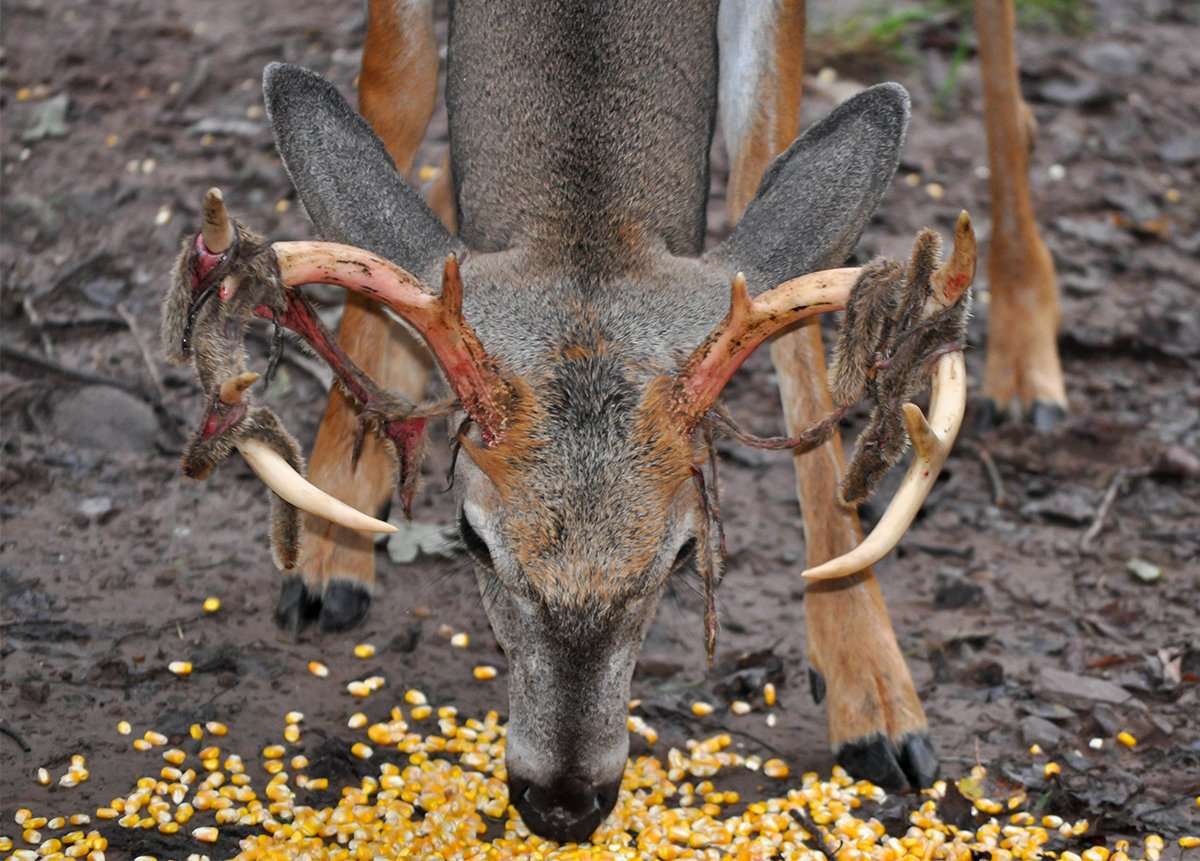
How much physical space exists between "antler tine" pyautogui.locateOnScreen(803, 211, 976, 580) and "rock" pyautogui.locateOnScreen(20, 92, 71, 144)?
5765mm

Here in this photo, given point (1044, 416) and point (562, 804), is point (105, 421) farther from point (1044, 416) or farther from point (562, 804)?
point (1044, 416)

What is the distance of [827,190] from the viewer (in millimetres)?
4844

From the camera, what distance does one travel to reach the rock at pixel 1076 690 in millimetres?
5777

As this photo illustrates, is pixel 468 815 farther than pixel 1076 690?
No

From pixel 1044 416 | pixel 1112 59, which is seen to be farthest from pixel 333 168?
pixel 1112 59

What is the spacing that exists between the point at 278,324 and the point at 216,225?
36 centimetres

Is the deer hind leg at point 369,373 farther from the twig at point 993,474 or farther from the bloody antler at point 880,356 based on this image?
the twig at point 993,474

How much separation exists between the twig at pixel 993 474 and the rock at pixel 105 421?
315cm

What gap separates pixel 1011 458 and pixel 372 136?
334 cm

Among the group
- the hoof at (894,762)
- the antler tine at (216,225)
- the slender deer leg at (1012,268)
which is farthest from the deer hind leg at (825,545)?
the antler tine at (216,225)

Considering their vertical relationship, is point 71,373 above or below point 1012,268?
below

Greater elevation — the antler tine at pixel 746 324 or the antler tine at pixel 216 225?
the antler tine at pixel 216 225

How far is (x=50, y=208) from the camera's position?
322 inches

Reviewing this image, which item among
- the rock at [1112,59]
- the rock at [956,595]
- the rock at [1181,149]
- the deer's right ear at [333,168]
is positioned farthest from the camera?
the rock at [1112,59]
